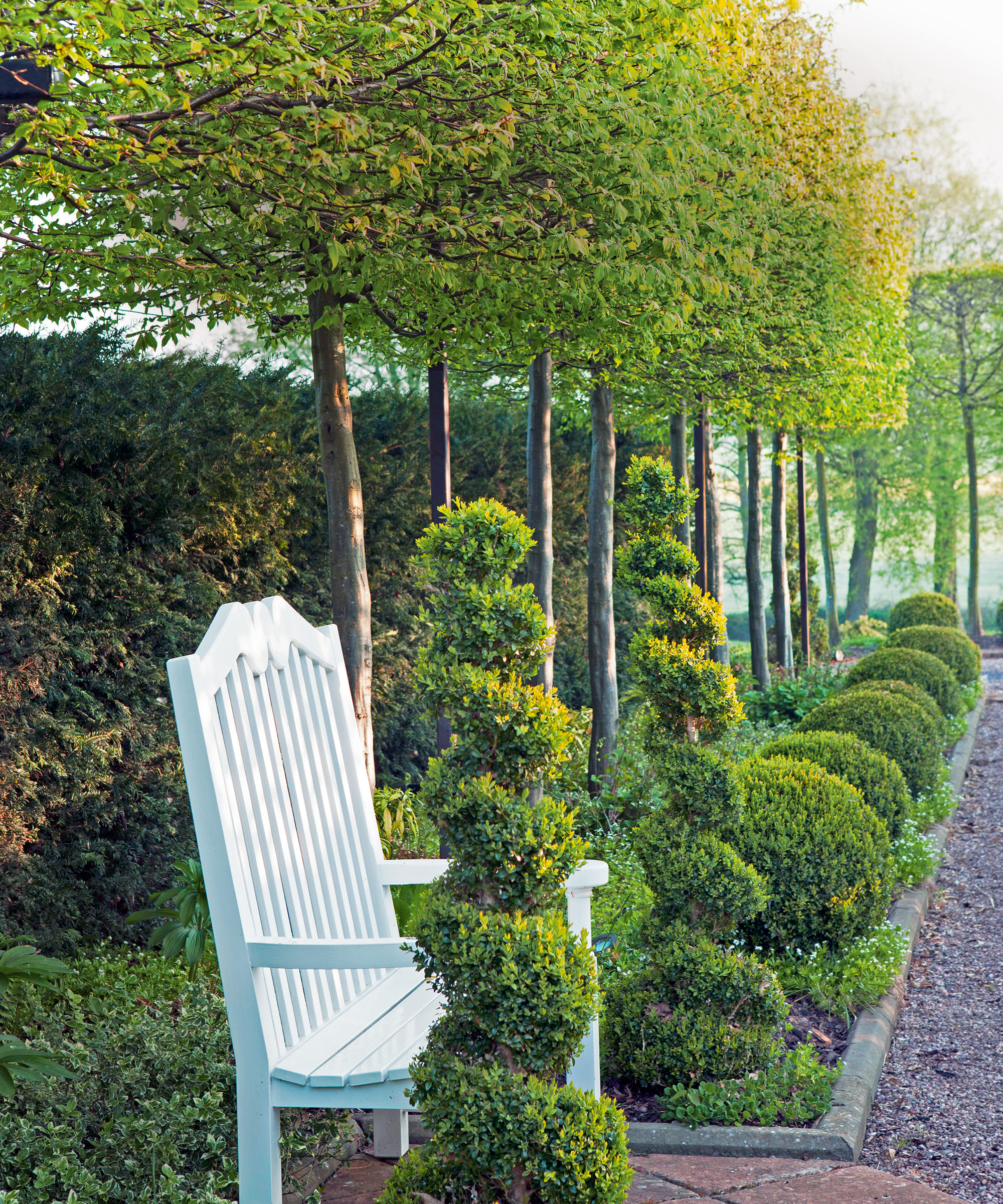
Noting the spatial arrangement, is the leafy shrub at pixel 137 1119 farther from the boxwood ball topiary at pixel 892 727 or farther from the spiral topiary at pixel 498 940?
the boxwood ball topiary at pixel 892 727

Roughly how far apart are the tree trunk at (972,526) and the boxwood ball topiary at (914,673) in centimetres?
1326

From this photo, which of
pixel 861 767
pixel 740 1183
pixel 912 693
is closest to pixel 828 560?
pixel 912 693

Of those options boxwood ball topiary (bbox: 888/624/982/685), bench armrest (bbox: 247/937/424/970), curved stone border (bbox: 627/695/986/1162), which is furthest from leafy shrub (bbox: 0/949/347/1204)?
boxwood ball topiary (bbox: 888/624/982/685)

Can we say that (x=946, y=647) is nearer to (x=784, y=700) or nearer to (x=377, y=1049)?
(x=784, y=700)

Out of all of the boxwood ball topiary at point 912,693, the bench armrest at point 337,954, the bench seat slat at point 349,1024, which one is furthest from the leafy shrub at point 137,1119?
the boxwood ball topiary at point 912,693

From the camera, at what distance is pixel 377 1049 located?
240cm

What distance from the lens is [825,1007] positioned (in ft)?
13.7

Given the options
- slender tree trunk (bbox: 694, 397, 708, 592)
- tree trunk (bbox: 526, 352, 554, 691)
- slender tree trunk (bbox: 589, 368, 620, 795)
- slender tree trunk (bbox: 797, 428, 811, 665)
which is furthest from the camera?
slender tree trunk (bbox: 797, 428, 811, 665)

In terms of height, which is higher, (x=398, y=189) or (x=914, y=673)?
(x=398, y=189)

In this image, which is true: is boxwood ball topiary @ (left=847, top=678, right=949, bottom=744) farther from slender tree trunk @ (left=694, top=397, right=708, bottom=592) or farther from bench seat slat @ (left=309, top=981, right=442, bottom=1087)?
bench seat slat @ (left=309, top=981, right=442, bottom=1087)

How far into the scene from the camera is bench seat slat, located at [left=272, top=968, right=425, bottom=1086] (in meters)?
2.29

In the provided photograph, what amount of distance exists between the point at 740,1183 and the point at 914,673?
8.11 m

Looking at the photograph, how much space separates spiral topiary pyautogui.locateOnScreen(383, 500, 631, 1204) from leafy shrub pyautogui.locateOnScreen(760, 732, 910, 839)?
357cm

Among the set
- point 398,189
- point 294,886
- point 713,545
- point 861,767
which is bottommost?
point 861,767
